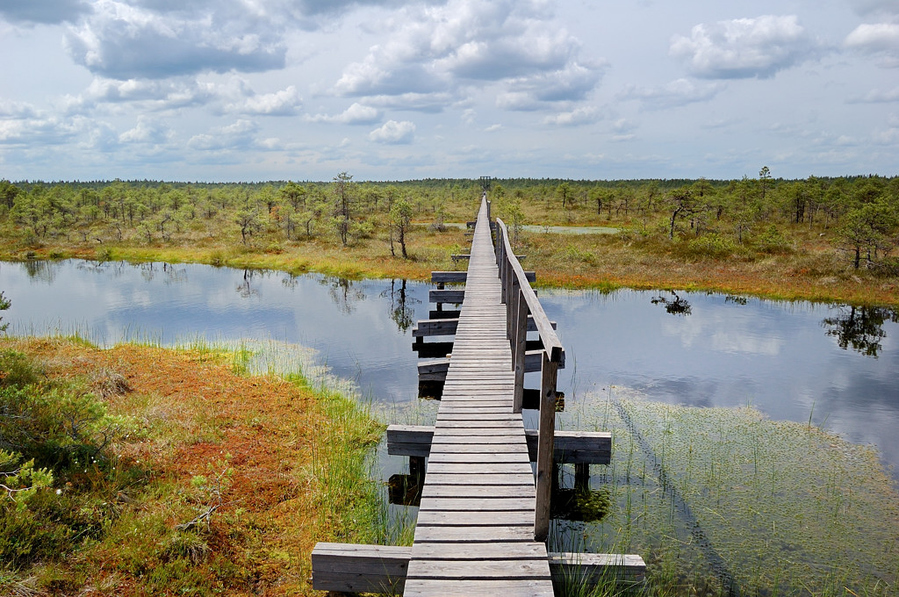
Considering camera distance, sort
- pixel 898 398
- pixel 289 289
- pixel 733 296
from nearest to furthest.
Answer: pixel 898 398 < pixel 733 296 < pixel 289 289

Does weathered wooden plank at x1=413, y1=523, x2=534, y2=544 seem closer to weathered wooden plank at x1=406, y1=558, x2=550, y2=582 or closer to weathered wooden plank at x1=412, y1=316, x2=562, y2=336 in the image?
weathered wooden plank at x1=406, y1=558, x2=550, y2=582

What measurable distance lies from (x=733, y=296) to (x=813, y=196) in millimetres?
33392

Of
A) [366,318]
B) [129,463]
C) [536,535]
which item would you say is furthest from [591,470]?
[366,318]

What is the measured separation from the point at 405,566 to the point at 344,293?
19.9m

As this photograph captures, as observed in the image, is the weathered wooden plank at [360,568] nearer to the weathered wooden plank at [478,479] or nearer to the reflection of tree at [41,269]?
the weathered wooden plank at [478,479]

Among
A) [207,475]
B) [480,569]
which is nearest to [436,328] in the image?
[207,475]

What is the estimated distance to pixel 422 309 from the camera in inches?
840

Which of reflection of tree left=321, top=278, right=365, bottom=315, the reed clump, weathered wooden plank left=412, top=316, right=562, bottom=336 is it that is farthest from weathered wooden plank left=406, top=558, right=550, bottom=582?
reflection of tree left=321, top=278, right=365, bottom=315

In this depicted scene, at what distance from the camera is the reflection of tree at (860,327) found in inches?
640

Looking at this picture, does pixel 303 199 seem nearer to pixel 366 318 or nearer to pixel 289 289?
pixel 289 289

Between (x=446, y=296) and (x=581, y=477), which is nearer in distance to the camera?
(x=581, y=477)

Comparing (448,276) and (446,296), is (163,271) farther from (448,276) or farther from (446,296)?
(446,296)

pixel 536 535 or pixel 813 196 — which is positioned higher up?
pixel 813 196

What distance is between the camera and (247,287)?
83.9 ft
